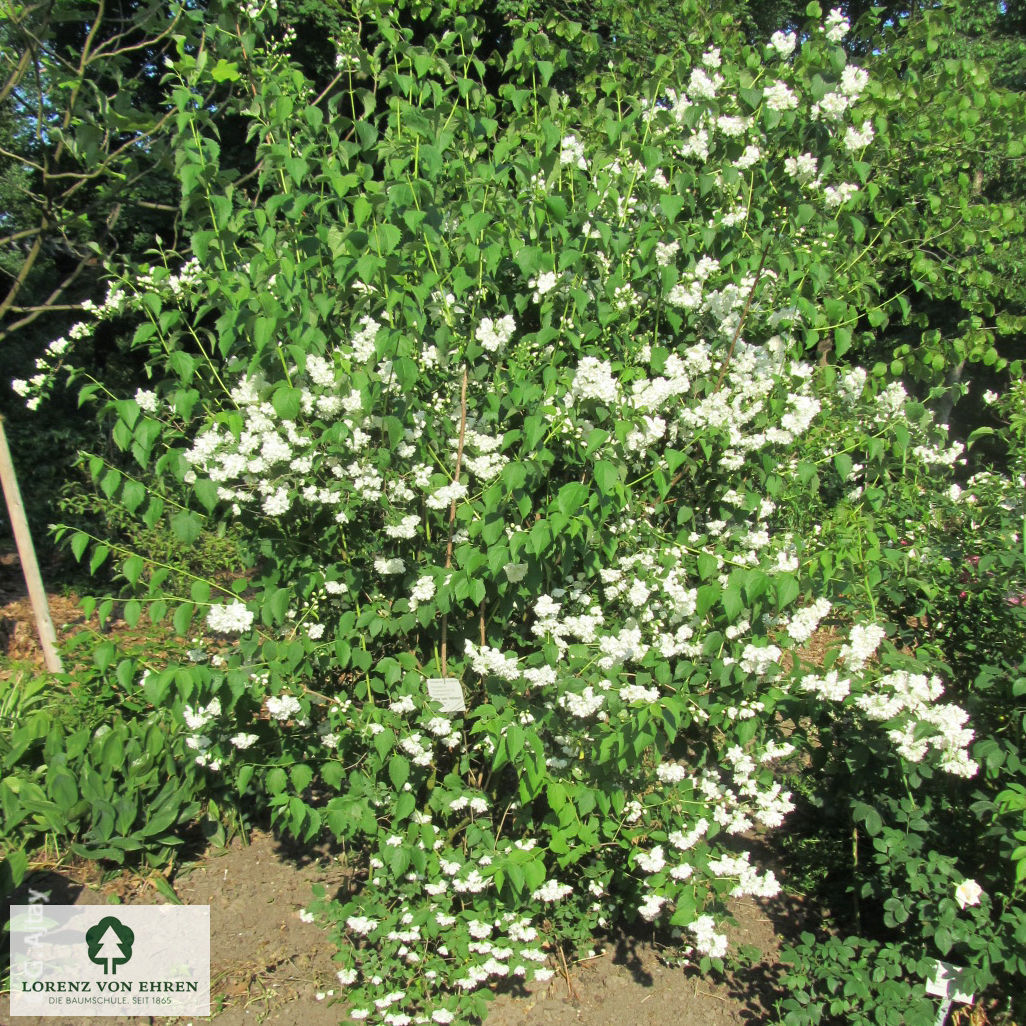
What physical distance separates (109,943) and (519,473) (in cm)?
223

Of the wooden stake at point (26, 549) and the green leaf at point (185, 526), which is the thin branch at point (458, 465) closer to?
the green leaf at point (185, 526)

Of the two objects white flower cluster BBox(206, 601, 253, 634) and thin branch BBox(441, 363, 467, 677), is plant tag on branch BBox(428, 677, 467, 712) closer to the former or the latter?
thin branch BBox(441, 363, 467, 677)

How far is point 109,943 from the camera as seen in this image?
2.84 metres

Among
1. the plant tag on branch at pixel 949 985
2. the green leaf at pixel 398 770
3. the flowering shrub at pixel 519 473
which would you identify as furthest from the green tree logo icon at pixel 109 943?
the plant tag on branch at pixel 949 985

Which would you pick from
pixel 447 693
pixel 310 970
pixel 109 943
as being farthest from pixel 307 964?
pixel 447 693

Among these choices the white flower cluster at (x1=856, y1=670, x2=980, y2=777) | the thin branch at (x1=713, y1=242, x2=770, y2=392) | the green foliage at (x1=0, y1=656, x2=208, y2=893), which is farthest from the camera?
the green foliage at (x1=0, y1=656, x2=208, y2=893)

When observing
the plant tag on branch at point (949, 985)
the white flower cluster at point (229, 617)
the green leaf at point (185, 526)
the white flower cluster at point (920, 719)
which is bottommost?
the plant tag on branch at point (949, 985)

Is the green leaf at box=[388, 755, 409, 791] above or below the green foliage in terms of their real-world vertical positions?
below

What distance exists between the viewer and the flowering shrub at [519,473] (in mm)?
2271

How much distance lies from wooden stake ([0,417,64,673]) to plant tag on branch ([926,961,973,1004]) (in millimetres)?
3433

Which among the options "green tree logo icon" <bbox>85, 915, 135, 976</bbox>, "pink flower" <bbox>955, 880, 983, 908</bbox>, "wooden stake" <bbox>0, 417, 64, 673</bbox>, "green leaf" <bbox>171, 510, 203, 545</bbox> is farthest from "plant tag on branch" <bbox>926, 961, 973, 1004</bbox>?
"wooden stake" <bbox>0, 417, 64, 673</bbox>

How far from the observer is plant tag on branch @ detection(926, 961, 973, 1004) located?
2.25m

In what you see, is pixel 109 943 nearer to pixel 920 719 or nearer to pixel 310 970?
pixel 310 970

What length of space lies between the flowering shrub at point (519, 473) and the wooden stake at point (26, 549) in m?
1.33
